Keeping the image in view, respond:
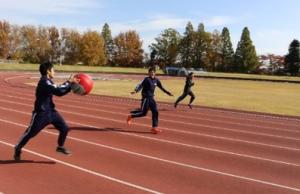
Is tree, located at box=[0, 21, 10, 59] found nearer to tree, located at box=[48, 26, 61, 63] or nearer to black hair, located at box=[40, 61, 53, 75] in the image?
tree, located at box=[48, 26, 61, 63]

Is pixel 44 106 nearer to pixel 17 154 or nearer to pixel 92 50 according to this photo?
pixel 17 154

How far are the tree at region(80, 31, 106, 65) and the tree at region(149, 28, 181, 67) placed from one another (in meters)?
11.8

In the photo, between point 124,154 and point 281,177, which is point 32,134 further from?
point 281,177

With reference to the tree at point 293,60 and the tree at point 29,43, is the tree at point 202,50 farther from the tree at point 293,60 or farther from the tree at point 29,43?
the tree at point 29,43

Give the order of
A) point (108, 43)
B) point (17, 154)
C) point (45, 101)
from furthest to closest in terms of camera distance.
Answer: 1. point (108, 43)
2. point (17, 154)
3. point (45, 101)

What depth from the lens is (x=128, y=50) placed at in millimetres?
108812

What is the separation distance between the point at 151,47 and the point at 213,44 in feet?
42.9

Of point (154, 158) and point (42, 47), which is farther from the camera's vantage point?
point (42, 47)

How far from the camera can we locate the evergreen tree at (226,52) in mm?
102438

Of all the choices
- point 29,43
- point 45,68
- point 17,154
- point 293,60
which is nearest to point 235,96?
point 17,154

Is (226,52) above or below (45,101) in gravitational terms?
above

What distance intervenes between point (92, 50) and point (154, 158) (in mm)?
92398


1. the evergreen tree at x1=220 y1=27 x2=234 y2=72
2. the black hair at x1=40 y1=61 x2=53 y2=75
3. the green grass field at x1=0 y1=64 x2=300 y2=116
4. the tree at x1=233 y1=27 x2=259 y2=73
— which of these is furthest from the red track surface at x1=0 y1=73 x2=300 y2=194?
the evergreen tree at x1=220 y1=27 x2=234 y2=72

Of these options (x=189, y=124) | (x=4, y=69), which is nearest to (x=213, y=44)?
(x=4, y=69)
